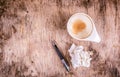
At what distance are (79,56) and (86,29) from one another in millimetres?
117

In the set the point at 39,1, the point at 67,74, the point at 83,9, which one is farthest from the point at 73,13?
the point at 67,74

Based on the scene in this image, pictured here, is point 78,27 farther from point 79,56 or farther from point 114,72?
point 114,72

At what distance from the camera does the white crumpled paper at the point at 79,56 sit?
1.12 m

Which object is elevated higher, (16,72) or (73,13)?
(73,13)

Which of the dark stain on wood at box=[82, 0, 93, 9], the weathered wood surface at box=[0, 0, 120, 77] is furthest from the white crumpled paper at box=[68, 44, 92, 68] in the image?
the dark stain on wood at box=[82, 0, 93, 9]

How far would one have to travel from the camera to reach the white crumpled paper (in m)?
1.12

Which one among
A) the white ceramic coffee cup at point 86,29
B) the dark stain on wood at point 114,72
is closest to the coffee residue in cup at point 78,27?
the white ceramic coffee cup at point 86,29

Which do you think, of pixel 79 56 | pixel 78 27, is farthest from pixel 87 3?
pixel 79 56

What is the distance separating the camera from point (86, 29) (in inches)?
44.3

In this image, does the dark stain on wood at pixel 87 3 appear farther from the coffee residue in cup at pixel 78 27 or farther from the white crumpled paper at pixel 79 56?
the white crumpled paper at pixel 79 56

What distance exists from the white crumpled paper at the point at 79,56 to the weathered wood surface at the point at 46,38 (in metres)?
0.02

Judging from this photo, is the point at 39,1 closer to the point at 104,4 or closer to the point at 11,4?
the point at 11,4

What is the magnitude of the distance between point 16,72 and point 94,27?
0.38 meters

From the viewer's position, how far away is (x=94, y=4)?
1.14 metres
